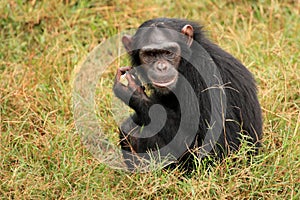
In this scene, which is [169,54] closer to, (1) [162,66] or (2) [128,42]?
(1) [162,66]

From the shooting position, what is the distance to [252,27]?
876 centimetres

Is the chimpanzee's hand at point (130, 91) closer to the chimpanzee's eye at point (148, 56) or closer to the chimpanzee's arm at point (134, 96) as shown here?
the chimpanzee's arm at point (134, 96)

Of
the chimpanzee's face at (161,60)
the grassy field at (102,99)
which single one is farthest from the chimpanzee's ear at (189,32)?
the grassy field at (102,99)

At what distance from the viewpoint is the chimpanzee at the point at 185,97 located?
5906mm

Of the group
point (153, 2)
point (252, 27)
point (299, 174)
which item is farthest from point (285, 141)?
point (153, 2)

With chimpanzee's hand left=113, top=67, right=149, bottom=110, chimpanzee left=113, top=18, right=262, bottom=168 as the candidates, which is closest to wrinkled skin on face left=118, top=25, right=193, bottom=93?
chimpanzee left=113, top=18, right=262, bottom=168

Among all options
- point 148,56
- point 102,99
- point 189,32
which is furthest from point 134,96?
point 102,99

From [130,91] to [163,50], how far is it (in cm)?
54

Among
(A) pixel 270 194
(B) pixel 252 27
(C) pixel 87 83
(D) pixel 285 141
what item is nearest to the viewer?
(A) pixel 270 194

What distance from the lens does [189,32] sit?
20.0 feet

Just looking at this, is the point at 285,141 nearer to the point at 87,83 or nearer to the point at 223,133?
the point at 223,133

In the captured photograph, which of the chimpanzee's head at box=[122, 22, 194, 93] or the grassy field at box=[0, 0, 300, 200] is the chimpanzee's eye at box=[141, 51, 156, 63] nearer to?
the chimpanzee's head at box=[122, 22, 194, 93]

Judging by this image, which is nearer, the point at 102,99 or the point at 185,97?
the point at 185,97

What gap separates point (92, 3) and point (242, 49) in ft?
7.58
